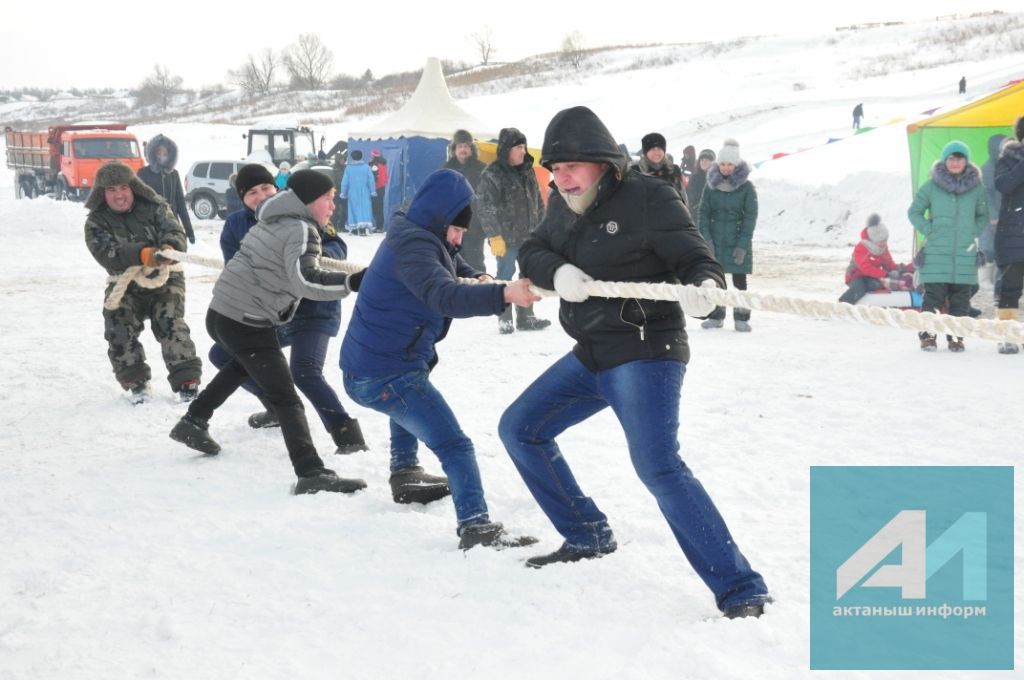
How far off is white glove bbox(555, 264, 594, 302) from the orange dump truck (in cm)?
2415

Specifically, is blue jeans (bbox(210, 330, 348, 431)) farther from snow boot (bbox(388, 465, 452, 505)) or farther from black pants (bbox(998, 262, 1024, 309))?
black pants (bbox(998, 262, 1024, 309))

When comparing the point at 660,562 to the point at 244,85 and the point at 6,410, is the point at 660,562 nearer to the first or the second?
the point at 6,410

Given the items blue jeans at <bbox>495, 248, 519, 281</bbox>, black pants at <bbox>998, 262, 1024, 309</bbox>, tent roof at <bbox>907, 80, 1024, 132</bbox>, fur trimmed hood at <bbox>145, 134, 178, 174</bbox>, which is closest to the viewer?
black pants at <bbox>998, 262, 1024, 309</bbox>

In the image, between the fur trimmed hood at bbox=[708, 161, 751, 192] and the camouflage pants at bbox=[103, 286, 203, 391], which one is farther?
the fur trimmed hood at bbox=[708, 161, 751, 192]

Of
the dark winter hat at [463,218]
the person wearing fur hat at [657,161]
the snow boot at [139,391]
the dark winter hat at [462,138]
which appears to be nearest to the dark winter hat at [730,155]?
the person wearing fur hat at [657,161]

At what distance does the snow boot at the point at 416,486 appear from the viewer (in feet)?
14.8

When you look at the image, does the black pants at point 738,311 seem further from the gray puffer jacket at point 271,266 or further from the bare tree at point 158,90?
the bare tree at point 158,90

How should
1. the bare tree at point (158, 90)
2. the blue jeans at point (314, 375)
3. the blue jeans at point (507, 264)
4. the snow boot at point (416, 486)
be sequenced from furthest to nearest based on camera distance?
the bare tree at point (158, 90) → the blue jeans at point (507, 264) → the blue jeans at point (314, 375) → the snow boot at point (416, 486)

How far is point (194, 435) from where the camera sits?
530 centimetres

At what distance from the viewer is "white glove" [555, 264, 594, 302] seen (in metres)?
3.22

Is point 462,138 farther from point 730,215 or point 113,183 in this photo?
point 113,183

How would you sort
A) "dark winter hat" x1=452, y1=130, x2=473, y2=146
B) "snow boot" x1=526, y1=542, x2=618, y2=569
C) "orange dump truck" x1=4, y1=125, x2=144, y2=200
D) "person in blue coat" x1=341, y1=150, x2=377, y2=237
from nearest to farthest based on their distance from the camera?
"snow boot" x1=526, y1=542, x2=618, y2=569 < "dark winter hat" x1=452, y1=130, x2=473, y2=146 < "person in blue coat" x1=341, y1=150, x2=377, y2=237 < "orange dump truck" x1=4, y1=125, x2=144, y2=200

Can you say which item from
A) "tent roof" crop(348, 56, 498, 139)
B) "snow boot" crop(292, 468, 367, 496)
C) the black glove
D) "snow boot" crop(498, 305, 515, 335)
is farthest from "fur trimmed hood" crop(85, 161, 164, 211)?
"tent roof" crop(348, 56, 498, 139)

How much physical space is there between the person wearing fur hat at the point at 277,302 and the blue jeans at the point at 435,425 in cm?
80
